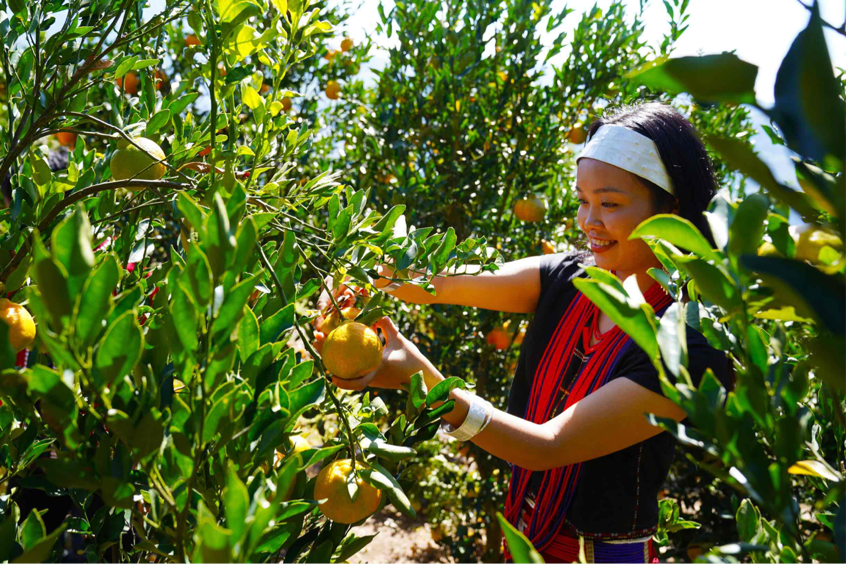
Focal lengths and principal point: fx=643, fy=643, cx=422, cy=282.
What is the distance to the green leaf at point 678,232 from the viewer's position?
17.2 inches

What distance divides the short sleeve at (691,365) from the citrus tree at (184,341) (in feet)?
1.44

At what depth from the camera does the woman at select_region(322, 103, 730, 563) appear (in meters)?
1.26

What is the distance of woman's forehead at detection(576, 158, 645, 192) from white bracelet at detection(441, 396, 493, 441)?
625mm

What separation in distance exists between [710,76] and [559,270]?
1.45m

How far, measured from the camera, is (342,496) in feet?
2.37

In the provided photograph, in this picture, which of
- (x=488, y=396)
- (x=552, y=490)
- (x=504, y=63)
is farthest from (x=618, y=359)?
(x=504, y=63)

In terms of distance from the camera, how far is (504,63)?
2.62 m

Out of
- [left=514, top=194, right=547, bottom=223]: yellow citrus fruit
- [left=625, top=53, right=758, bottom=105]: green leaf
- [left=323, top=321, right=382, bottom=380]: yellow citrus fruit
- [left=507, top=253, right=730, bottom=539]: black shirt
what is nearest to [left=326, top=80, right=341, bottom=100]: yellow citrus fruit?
[left=514, top=194, right=547, bottom=223]: yellow citrus fruit

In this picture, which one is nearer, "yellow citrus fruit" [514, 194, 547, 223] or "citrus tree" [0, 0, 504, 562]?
"citrus tree" [0, 0, 504, 562]

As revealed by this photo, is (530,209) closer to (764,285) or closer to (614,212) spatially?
(614,212)

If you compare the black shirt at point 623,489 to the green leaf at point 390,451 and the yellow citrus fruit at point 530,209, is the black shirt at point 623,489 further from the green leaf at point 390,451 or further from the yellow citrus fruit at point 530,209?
the yellow citrus fruit at point 530,209

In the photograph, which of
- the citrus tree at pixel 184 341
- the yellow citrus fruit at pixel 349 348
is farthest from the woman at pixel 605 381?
the citrus tree at pixel 184 341

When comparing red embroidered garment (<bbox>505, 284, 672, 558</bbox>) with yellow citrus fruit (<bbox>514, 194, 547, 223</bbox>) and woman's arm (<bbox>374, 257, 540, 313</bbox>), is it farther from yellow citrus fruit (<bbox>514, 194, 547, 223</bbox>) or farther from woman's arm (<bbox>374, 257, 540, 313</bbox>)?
yellow citrus fruit (<bbox>514, 194, 547, 223</bbox>)

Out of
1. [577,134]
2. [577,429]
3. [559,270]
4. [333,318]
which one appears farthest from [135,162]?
[577,134]
